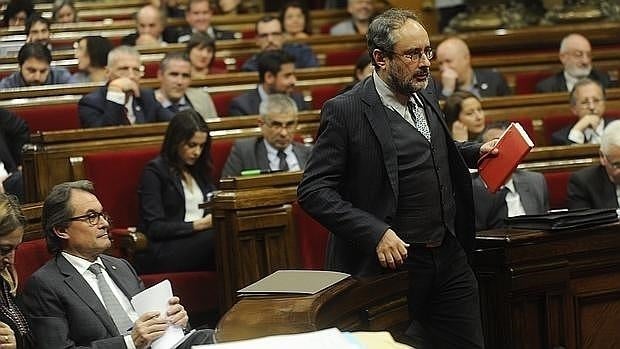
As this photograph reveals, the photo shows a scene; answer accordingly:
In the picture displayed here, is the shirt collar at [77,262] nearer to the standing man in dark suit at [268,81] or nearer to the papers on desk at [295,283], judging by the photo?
the papers on desk at [295,283]

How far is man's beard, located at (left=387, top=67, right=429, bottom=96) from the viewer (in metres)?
3.01

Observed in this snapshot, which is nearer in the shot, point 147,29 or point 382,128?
point 382,128

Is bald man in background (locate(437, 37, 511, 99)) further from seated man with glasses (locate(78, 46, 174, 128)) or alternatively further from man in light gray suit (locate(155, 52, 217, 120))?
seated man with glasses (locate(78, 46, 174, 128))

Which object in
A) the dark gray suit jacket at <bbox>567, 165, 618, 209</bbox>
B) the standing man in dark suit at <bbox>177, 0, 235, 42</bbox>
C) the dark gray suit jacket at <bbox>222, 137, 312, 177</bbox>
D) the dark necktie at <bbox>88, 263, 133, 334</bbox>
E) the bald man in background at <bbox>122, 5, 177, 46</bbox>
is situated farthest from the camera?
the standing man in dark suit at <bbox>177, 0, 235, 42</bbox>

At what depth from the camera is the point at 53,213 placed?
10.4 ft

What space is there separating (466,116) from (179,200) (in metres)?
1.33

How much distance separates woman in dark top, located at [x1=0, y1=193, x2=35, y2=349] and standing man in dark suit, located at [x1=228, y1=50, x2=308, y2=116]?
10.5 feet

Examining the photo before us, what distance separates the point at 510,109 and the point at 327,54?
2047 millimetres

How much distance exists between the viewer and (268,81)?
20.2 ft

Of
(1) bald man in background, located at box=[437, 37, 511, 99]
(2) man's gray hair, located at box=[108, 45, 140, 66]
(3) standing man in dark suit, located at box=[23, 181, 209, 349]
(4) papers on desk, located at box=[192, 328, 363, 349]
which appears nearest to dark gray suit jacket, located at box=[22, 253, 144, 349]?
(3) standing man in dark suit, located at box=[23, 181, 209, 349]

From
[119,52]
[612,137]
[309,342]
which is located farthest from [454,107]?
[309,342]

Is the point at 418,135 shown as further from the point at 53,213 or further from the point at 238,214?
the point at 238,214

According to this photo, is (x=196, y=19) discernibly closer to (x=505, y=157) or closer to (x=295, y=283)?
(x=505, y=157)

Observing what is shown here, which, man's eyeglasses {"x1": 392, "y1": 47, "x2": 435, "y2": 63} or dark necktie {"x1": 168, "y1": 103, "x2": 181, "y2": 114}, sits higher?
man's eyeglasses {"x1": 392, "y1": 47, "x2": 435, "y2": 63}
